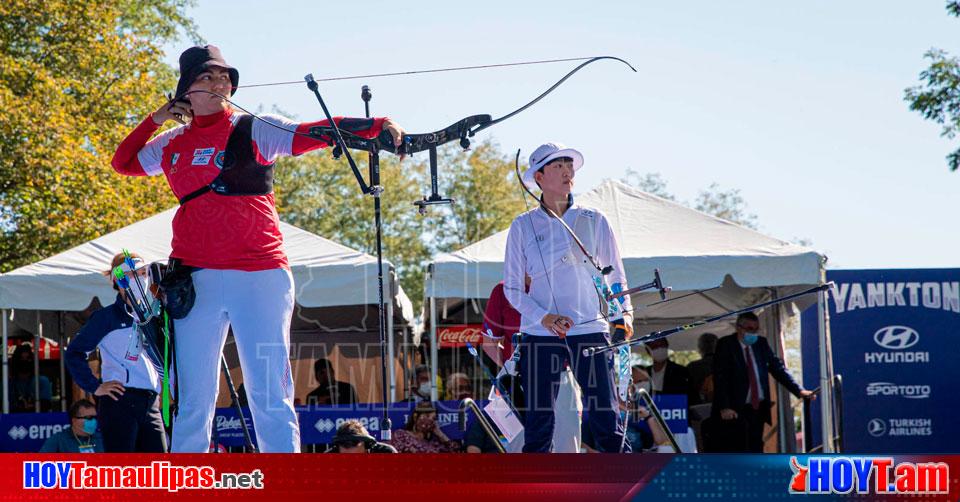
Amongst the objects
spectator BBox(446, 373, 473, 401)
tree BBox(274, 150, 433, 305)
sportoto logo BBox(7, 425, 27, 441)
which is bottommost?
sportoto logo BBox(7, 425, 27, 441)

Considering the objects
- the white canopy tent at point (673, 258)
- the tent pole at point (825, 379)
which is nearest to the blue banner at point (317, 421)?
the white canopy tent at point (673, 258)

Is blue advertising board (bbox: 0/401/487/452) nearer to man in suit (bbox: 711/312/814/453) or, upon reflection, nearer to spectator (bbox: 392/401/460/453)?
spectator (bbox: 392/401/460/453)

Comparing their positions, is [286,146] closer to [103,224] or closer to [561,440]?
[561,440]

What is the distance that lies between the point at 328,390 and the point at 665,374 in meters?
3.57

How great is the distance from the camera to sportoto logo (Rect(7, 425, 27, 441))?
9328 millimetres

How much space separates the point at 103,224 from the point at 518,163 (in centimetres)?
1770

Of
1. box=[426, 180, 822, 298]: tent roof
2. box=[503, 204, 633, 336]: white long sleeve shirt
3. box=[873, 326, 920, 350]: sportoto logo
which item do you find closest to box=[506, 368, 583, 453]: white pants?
box=[503, 204, 633, 336]: white long sleeve shirt

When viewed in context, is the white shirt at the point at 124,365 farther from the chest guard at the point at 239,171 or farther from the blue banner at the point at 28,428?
the blue banner at the point at 28,428

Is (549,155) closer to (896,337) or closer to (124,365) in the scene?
(124,365)

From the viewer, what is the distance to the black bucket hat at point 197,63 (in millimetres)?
4598

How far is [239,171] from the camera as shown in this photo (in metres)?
4.45

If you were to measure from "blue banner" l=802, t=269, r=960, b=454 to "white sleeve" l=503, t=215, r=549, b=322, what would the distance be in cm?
598

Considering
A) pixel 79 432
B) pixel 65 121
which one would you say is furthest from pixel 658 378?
pixel 65 121

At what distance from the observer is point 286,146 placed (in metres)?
4.46
